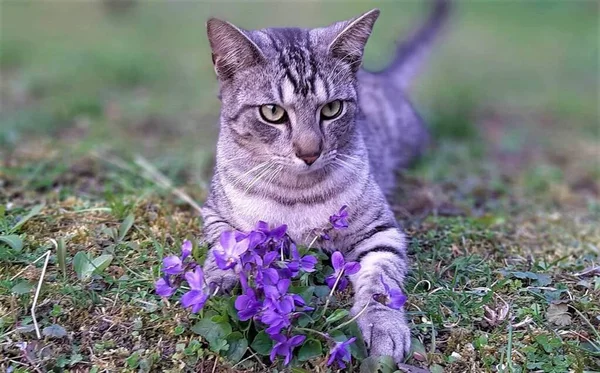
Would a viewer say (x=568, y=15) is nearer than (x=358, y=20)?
No

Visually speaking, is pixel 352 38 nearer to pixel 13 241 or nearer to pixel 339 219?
pixel 339 219

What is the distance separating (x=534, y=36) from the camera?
10391 mm

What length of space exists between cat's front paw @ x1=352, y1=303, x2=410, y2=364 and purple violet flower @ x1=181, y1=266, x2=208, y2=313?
66cm

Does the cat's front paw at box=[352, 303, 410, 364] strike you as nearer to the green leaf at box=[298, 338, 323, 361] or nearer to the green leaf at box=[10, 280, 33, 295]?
the green leaf at box=[298, 338, 323, 361]

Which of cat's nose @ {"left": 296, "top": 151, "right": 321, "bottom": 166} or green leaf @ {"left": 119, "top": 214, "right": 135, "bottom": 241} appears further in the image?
green leaf @ {"left": 119, "top": 214, "right": 135, "bottom": 241}

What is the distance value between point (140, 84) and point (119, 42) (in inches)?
76.5

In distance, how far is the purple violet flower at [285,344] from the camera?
2219mm

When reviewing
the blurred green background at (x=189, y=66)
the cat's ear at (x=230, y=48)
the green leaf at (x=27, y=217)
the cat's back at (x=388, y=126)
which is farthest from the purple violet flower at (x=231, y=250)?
the blurred green background at (x=189, y=66)

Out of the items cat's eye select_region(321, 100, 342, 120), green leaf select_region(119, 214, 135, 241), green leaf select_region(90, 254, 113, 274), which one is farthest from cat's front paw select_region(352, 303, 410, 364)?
green leaf select_region(119, 214, 135, 241)

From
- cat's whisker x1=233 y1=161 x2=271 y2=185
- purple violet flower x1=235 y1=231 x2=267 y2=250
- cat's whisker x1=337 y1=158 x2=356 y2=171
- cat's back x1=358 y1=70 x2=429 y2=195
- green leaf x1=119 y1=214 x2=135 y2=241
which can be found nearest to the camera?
purple violet flower x1=235 y1=231 x2=267 y2=250

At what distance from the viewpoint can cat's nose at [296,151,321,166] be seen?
2609 millimetres

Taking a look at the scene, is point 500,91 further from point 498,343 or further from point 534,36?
point 498,343

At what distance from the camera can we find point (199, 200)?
3.75m

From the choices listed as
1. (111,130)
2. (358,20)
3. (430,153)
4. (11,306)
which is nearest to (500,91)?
(430,153)
